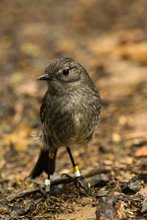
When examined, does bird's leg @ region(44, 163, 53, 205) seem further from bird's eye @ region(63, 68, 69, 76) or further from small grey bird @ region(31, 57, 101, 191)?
bird's eye @ region(63, 68, 69, 76)

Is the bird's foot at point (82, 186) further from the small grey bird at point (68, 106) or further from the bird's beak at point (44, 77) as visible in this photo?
the bird's beak at point (44, 77)

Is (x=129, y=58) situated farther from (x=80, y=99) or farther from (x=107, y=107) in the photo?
(x=80, y=99)

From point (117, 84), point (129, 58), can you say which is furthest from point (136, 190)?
point (129, 58)

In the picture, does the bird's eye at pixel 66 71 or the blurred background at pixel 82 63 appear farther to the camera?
the blurred background at pixel 82 63

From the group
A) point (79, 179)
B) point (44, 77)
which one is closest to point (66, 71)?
point (44, 77)

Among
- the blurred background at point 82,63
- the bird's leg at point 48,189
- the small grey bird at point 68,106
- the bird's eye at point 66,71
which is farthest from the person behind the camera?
the blurred background at point 82,63

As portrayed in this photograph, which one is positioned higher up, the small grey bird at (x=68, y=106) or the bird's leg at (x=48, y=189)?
the small grey bird at (x=68, y=106)

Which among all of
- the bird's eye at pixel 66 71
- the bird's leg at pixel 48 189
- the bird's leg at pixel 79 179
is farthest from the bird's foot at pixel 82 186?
the bird's eye at pixel 66 71
